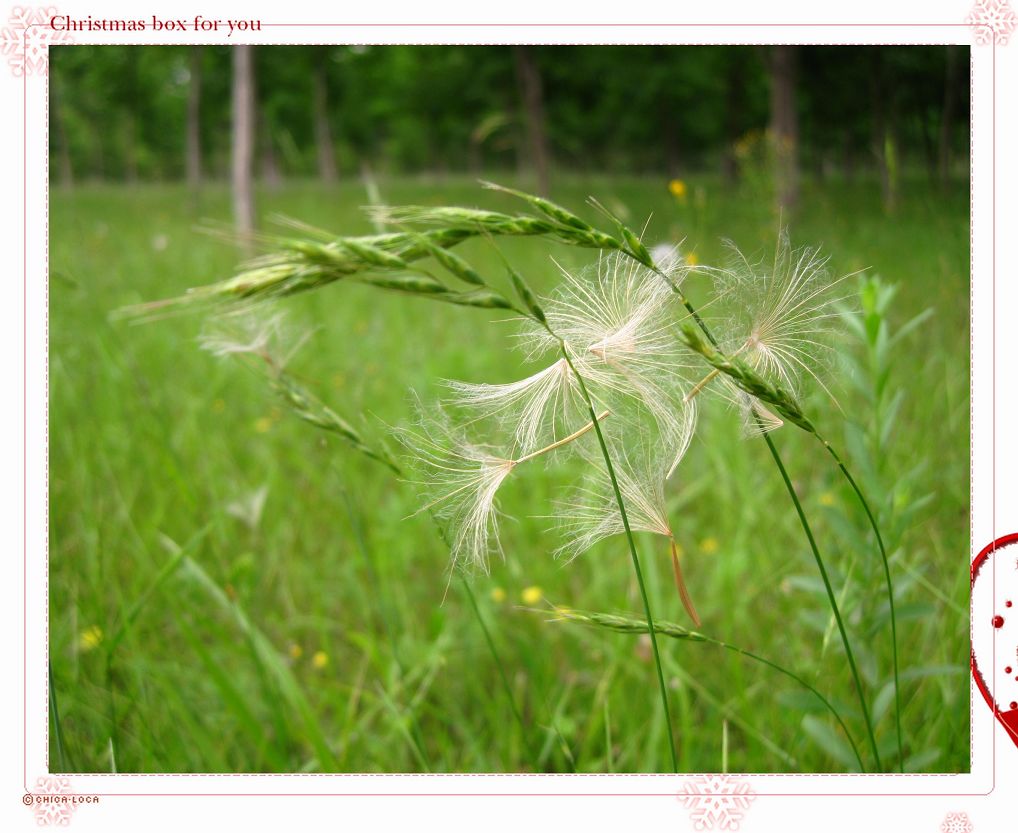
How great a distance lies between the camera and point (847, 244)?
14.0 feet

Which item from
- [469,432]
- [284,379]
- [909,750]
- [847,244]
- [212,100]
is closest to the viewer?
[469,432]

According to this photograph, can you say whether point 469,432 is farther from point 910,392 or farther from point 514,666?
point 910,392

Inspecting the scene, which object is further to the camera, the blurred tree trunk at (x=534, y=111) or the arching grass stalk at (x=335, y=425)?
the blurred tree trunk at (x=534, y=111)

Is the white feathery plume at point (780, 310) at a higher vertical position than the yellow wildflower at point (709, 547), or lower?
higher

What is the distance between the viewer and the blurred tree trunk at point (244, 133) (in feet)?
21.0

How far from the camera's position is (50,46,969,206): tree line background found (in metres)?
2.68

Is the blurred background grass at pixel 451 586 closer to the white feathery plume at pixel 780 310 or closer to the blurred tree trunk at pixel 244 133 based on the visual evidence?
the white feathery plume at pixel 780 310

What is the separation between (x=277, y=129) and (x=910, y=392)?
2.20m

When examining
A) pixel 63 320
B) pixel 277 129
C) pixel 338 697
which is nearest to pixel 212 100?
pixel 63 320

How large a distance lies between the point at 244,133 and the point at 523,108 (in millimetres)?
8594
